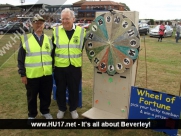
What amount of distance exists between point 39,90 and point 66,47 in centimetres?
87

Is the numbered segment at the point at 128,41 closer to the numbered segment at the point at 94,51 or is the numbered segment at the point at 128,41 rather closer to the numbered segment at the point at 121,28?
the numbered segment at the point at 121,28

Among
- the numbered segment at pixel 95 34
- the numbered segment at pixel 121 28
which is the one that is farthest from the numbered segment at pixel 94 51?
the numbered segment at pixel 121 28

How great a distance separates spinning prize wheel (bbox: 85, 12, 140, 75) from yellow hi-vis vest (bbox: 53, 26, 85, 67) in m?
0.17

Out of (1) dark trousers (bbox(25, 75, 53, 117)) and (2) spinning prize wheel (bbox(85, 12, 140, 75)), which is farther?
(1) dark trousers (bbox(25, 75, 53, 117))

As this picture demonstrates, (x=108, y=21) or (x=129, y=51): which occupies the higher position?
(x=108, y=21)

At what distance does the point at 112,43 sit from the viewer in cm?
279

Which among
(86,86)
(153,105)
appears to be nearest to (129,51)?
(153,105)

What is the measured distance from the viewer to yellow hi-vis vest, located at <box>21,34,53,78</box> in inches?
107

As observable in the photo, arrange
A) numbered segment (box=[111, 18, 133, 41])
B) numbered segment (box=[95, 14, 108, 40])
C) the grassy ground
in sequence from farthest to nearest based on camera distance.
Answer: the grassy ground, numbered segment (box=[95, 14, 108, 40]), numbered segment (box=[111, 18, 133, 41])

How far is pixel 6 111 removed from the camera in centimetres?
362

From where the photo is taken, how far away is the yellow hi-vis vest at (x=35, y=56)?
272 centimetres

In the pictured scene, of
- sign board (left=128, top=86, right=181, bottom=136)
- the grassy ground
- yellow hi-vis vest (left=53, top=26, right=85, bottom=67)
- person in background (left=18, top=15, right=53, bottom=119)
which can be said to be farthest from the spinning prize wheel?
person in background (left=18, top=15, right=53, bottom=119)

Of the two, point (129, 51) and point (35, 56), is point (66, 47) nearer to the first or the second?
point (35, 56)

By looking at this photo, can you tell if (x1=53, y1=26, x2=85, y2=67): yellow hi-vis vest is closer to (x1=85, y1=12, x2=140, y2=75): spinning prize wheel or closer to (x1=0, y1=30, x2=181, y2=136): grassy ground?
(x1=85, y1=12, x2=140, y2=75): spinning prize wheel
